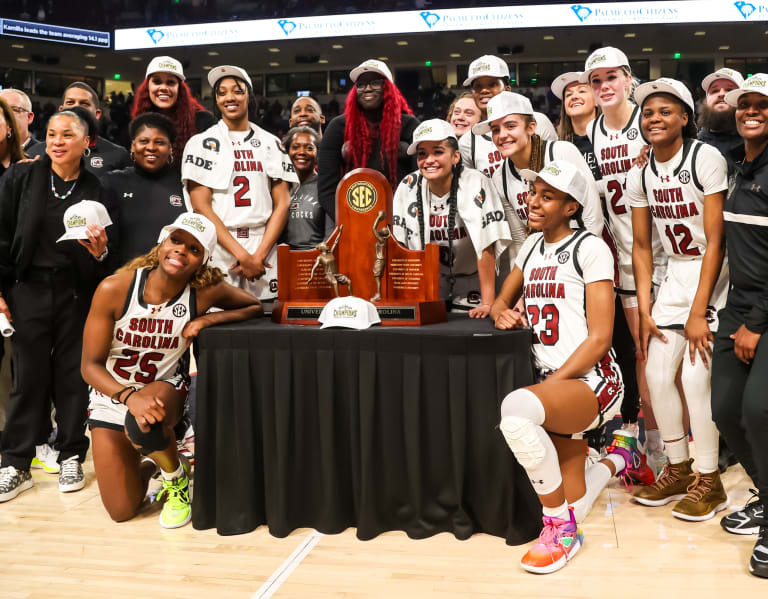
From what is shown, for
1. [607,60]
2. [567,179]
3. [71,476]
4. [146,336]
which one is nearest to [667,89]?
[607,60]

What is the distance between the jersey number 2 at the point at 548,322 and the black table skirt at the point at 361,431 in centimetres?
11

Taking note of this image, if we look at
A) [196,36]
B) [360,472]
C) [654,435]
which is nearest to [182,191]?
[360,472]

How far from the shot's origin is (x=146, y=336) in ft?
10.6

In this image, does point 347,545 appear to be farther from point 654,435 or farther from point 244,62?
point 244,62

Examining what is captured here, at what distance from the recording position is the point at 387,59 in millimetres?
18734

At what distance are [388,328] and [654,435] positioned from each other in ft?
5.47

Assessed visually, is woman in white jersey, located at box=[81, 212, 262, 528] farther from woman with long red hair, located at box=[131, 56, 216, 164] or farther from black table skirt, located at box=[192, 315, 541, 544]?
woman with long red hair, located at box=[131, 56, 216, 164]

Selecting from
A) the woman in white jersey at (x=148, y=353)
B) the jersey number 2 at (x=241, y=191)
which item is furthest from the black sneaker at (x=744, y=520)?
the jersey number 2 at (x=241, y=191)

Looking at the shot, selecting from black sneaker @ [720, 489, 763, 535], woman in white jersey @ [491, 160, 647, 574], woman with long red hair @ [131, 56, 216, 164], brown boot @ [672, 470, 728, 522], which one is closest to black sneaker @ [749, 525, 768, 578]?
black sneaker @ [720, 489, 763, 535]

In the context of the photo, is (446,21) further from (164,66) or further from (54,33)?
(164,66)

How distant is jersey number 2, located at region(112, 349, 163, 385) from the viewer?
3.27m

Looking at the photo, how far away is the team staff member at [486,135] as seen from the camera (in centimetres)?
386

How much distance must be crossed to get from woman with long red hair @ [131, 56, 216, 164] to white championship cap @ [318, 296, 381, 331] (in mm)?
1526

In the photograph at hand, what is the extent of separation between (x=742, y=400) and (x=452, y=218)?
144 centimetres
